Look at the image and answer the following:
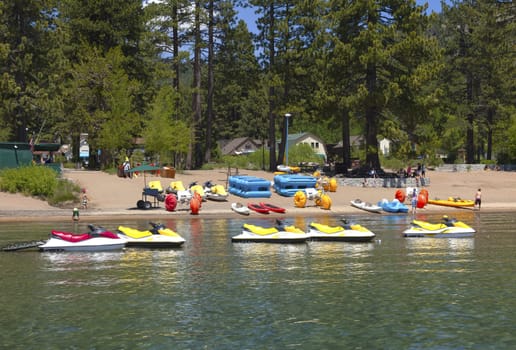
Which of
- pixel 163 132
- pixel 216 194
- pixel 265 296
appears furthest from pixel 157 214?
pixel 265 296

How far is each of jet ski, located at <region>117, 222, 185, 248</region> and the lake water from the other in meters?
0.80

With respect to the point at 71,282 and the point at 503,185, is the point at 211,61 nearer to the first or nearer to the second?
the point at 503,185

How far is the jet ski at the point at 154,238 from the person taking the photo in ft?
→ 95.1

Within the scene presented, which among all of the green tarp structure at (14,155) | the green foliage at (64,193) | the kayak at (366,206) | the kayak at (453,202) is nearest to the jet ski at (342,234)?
the kayak at (366,206)

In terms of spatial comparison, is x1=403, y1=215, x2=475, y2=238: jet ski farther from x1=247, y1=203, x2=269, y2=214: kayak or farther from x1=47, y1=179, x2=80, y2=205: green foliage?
x1=47, y1=179, x2=80, y2=205: green foliage

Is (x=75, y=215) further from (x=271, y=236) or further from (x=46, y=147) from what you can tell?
(x=46, y=147)

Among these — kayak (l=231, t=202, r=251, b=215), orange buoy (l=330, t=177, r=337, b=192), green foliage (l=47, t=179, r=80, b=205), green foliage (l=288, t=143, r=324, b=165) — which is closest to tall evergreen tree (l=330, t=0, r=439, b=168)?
orange buoy (l=330, t=177, r=337, b=192)

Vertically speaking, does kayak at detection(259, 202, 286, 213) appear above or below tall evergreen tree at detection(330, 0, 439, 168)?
below

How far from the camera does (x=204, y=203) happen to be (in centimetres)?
4419

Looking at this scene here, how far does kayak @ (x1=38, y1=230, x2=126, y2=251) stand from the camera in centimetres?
2838

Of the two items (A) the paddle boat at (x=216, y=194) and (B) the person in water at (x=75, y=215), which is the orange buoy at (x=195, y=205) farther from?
(B) the person in water at (x=75, y=215)

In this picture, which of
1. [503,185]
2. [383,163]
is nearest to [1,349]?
[503,185]

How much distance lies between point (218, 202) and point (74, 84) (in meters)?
25.3

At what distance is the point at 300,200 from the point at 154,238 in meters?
16.4
